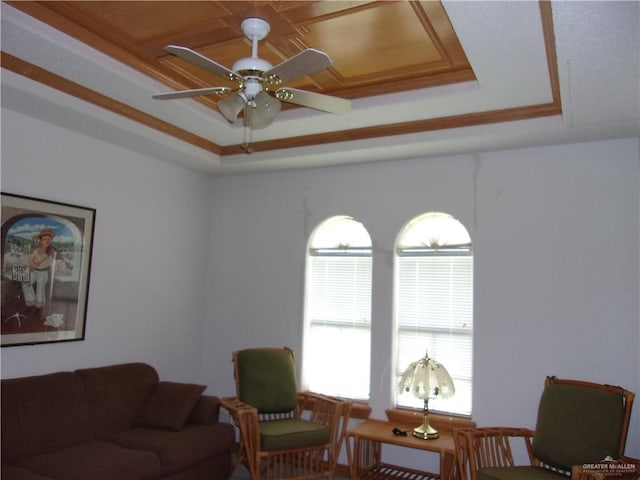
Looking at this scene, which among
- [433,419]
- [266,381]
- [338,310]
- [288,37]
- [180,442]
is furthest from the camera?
[338,310]

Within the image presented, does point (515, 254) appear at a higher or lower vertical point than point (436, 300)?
higher

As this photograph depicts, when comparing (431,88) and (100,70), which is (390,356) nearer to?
(431,88)

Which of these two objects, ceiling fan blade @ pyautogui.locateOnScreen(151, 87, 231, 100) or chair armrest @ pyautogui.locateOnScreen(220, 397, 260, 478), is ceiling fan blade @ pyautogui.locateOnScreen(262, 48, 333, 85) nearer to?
ceiling fan blade @ pyautogui.locateOnScreen(151, 87, 231, 100)

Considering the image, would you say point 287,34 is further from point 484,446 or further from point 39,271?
point 484,446

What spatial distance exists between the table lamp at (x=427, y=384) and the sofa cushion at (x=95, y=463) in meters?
1.83

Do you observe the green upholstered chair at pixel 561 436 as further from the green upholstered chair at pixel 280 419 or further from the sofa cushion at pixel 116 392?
the sofa cushion at pixel 116 392

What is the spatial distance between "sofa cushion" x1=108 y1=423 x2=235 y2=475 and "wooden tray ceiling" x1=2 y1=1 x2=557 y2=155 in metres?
2.31

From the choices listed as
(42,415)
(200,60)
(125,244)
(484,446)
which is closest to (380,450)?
(484,446)

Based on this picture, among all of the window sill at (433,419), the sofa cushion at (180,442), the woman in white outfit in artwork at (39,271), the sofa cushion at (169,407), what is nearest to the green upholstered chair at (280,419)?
the sofa cushion at (180,442)

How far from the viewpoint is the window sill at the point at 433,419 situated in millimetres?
4027

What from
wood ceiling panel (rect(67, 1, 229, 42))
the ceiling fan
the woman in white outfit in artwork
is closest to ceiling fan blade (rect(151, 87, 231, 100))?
the ceiling fan

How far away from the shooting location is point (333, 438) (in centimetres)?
401

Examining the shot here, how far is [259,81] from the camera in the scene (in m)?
2.49

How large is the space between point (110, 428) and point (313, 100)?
2728 mm
